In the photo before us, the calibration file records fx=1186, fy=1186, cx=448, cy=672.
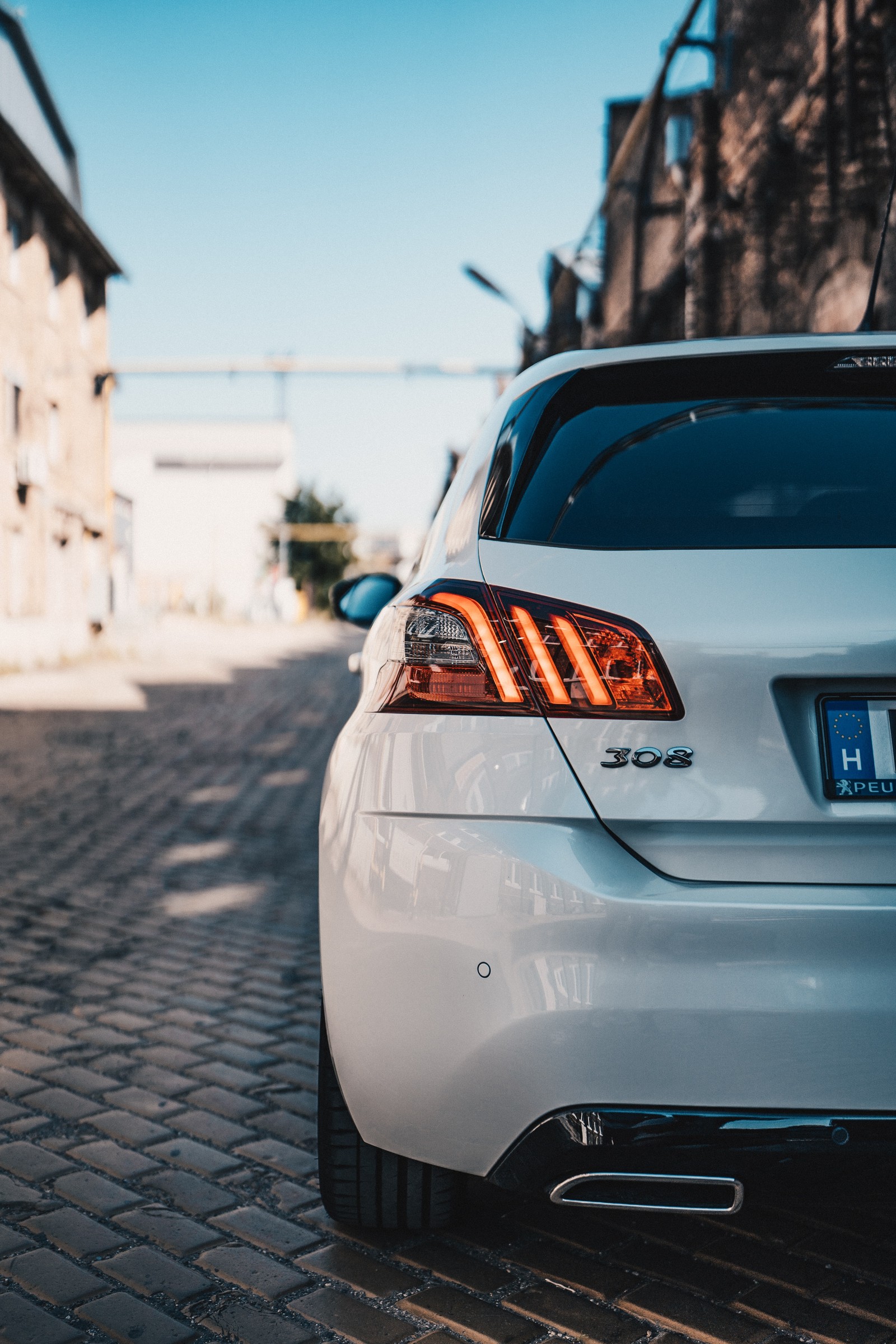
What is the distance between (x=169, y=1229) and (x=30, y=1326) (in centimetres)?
40

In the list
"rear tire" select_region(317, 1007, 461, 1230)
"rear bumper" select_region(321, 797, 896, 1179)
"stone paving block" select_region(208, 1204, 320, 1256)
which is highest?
"rear bumper" select_region(321, 797, 896, 1179)

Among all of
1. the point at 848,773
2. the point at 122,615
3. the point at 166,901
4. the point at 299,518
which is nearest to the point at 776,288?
the point at 166,901

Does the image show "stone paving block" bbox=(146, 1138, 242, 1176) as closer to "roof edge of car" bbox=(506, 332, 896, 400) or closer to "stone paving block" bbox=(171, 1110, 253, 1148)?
"stone paving block" bbox=(171, 1110, 253, 1148)

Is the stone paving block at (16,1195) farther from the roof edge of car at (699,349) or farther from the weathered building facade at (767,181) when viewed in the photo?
the weathered building facade at (767,181)

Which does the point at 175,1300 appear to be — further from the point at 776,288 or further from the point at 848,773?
the point at 776,288

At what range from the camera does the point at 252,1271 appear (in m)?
2.21

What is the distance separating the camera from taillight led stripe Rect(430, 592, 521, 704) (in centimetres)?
186

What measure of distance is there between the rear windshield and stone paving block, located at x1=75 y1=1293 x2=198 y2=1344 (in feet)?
4.75

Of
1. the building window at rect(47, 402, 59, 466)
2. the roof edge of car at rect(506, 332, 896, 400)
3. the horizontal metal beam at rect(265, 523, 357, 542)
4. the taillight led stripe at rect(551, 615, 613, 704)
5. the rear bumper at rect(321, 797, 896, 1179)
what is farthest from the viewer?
the horizontal metal beam at rect(265, 523, 357, 542)

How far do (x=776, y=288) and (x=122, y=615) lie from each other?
21.8 metres

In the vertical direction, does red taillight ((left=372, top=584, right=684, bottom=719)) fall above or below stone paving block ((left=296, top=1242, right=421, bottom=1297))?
above

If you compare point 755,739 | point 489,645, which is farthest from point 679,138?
point 755,739

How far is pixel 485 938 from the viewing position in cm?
178

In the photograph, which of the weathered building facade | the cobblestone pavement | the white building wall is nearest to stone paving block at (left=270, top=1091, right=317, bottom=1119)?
the cobblestone pavement
